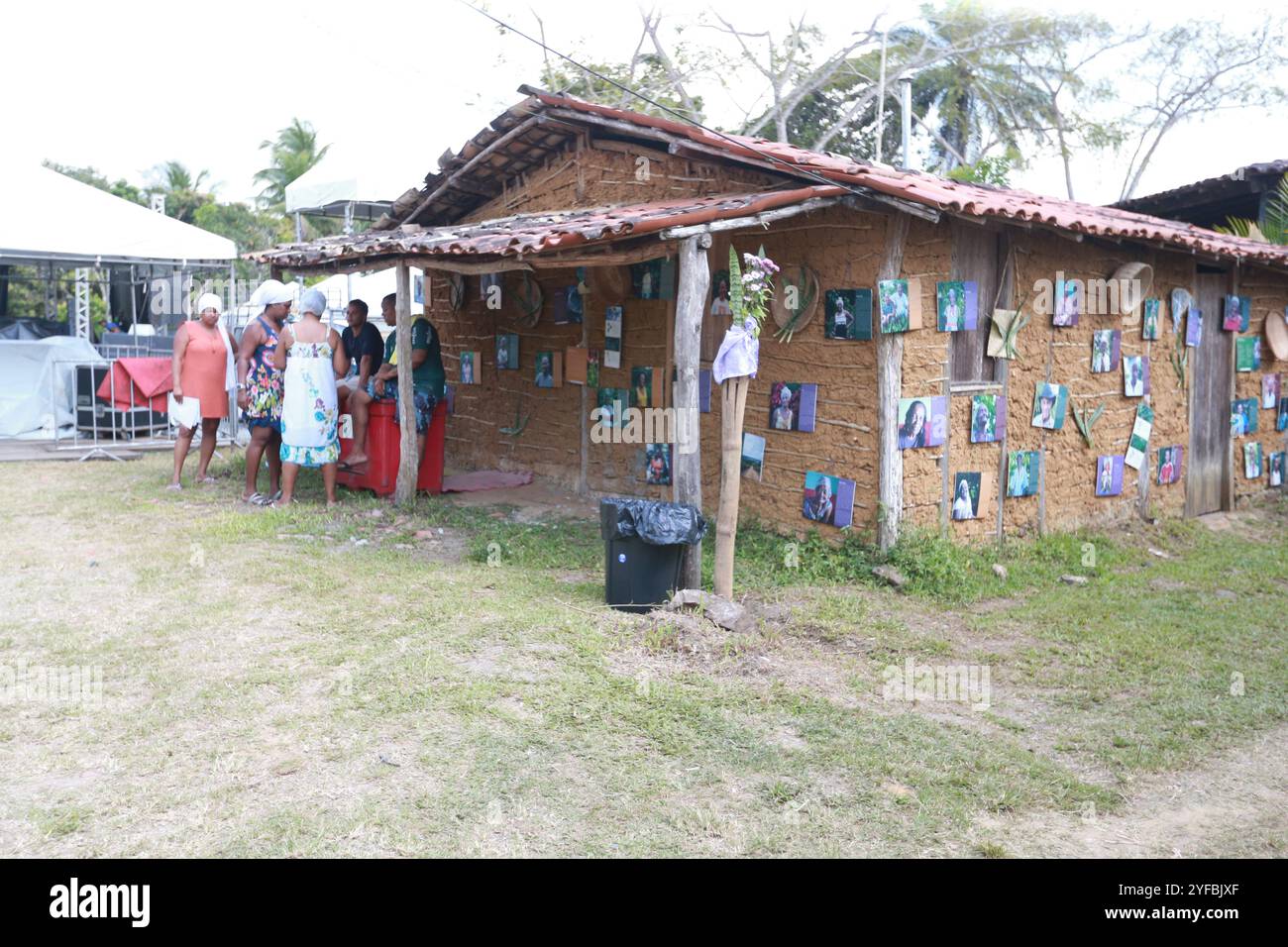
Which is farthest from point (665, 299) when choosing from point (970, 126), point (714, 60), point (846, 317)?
point (970, 126)

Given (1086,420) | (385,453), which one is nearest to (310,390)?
(385,453)

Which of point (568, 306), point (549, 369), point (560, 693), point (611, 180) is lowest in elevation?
point (560, 693)

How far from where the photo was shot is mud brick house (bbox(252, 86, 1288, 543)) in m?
7.73

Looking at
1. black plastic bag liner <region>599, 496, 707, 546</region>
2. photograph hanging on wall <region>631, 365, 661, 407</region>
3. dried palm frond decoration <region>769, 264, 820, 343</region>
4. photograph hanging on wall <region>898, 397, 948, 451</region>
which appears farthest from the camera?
photograph hanging on wall <region>631, 365, 661, 407</region>

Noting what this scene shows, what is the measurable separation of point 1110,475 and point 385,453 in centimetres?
664

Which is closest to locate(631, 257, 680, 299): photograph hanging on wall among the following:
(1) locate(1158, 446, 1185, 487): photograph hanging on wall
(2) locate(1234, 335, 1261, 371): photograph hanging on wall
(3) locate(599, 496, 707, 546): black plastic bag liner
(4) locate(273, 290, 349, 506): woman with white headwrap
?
(4) locate(273, 290, 349, 506): woman with white headwrap

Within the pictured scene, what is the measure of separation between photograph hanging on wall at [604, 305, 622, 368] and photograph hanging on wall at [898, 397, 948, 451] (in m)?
Result: 3.14

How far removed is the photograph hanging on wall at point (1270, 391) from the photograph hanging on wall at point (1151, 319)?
8.39ft

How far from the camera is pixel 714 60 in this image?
2177cm

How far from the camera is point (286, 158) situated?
1494 inches

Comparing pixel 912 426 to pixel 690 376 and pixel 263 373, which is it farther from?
pixel 263 373

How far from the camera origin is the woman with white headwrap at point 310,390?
370 inches

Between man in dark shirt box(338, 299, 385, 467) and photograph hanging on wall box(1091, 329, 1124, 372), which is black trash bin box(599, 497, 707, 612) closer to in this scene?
man in dark shirt box(338, 299, 385, 467)
